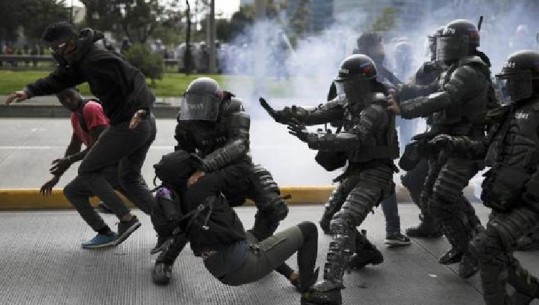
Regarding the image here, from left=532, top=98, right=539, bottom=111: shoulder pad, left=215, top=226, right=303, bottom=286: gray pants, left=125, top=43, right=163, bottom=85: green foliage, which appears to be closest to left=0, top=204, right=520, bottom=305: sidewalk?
left=215, top=226, right=303, bottom=286: gray pants

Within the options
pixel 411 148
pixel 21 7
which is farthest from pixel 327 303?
pixel 21 7

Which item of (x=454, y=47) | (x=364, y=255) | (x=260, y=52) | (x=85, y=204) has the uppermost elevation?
(x=454, y=47)

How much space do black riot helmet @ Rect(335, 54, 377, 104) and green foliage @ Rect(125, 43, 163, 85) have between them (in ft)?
47.7

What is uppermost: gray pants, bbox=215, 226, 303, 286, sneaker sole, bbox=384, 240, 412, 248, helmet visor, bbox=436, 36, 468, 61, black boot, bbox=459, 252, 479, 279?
helmet visor, bbox=436, 36, 468, 61

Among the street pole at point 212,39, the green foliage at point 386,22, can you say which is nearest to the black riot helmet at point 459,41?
the green foliage at point 386,22

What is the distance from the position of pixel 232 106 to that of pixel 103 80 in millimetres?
1293

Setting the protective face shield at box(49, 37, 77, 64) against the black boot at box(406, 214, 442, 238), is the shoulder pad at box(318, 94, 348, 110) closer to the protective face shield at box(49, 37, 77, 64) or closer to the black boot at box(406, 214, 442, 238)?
the black boot at box(406, 214, 442, 238)

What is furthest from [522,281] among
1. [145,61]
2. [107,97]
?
[145,61]

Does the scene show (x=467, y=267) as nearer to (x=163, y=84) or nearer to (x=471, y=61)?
(x=471, y=61)

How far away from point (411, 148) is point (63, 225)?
322 cm

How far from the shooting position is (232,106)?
15.6 ft

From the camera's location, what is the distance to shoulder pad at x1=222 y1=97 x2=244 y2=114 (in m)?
4.71

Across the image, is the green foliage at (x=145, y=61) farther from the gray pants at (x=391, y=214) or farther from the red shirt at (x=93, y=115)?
the gray pants at (x=391, y=214)

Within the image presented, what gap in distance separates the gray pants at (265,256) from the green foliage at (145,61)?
49.5 ft
